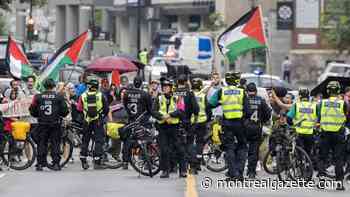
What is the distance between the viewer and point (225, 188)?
18703mm

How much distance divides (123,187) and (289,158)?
283 centimetres

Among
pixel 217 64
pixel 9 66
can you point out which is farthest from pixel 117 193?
pixel 217 64

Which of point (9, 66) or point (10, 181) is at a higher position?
point (9, 66)

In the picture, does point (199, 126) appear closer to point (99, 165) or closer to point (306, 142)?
point (99, 165)

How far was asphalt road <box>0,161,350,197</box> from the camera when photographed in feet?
58.3

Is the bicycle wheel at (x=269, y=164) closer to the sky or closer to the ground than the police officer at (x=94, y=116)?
closer to the ground

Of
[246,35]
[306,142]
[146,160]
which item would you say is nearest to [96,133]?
[146,160]

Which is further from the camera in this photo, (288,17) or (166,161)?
(288,17)

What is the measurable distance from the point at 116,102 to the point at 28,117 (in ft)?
6.19

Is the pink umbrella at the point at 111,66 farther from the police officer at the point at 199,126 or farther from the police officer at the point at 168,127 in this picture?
the police officer at the point at 168,127

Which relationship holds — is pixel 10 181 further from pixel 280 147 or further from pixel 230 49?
pixel 230 49

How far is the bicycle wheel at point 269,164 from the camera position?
21311 millimetres

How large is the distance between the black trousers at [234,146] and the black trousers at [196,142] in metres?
2.08

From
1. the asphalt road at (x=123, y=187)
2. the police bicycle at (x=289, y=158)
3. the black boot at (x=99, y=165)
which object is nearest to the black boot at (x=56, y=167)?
the asphalt road at (x=123, y=187)
